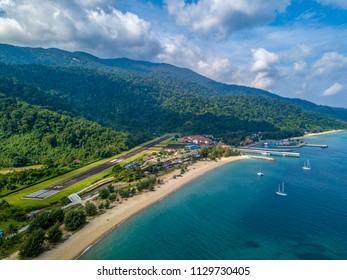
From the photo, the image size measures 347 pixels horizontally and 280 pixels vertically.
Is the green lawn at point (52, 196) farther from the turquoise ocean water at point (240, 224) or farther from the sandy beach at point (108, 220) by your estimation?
the turquoise ocean water at point (240, 224)

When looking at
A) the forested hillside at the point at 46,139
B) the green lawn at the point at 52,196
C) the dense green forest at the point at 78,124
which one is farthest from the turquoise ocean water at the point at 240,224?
the dense green forest at the point at 78,124

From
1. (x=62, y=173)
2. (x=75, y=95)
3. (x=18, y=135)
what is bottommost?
(x=62, y=173)

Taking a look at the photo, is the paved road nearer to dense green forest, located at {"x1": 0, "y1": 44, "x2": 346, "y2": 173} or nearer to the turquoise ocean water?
dense green forest, located at {"x1": 0, "y1": 44, "x2": 346, "y2": 173}

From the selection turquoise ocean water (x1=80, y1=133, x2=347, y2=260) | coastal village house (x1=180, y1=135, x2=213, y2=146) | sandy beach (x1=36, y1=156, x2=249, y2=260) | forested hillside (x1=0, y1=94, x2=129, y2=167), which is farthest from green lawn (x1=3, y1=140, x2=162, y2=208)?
coastal village house (x1=180, y1=135, x2=213, y2=146)

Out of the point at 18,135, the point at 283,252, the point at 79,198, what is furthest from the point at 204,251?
the point at 18,135

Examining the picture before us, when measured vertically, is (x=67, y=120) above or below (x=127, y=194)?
above

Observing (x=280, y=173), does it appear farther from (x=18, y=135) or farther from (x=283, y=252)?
(x=18, y=135)

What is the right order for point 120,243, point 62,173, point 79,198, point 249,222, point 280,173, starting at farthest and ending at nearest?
point 280,173, point 62,173, point 79,198, point 249,222, point 120,243
